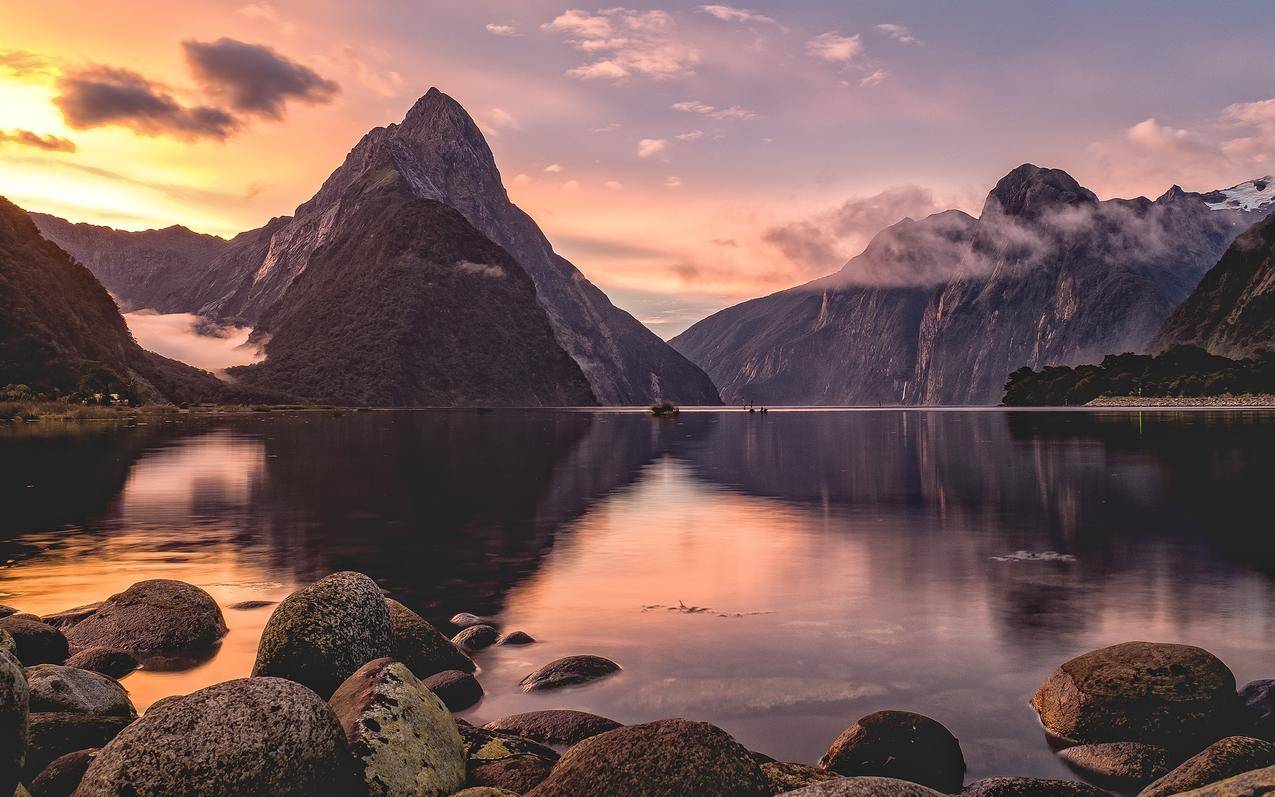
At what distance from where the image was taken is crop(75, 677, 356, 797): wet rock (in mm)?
8852

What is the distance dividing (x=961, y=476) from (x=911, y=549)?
98.0 feet

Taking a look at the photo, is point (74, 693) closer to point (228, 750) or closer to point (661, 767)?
point (228, 750)

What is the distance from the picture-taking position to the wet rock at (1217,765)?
10406 mm

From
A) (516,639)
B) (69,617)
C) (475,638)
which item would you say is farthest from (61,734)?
(69,617)

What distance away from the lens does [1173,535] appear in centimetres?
3203

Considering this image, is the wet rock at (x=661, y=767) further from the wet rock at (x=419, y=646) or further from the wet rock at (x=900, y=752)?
the wet rock at (x=419, y=646)

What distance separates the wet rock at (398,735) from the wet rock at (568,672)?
4.52m

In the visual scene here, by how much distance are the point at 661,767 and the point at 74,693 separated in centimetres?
884

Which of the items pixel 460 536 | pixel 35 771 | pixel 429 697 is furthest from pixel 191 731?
pixel 460 536

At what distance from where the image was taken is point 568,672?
16.2 m

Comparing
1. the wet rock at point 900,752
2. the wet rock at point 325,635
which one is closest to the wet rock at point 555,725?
the wet rock at point 325,635

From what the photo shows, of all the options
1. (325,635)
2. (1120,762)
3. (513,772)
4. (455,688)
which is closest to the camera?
(513,772)

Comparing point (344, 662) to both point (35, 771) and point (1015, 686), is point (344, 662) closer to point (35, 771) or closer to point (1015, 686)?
point (35, 771)

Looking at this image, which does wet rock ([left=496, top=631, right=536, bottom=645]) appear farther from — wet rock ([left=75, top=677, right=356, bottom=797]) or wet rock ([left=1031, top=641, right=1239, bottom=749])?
wet rock ([left=1031, top=641, right=1239, bottom=749])
